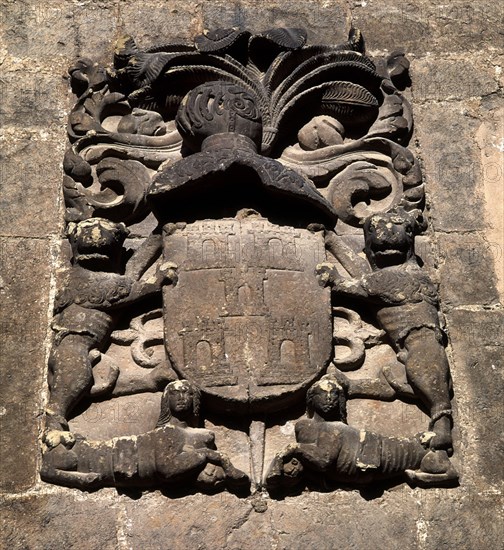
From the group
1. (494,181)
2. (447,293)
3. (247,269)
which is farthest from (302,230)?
(494,181)

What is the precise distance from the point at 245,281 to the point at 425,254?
34.8 inches

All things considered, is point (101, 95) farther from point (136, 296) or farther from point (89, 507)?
point (89, 507)

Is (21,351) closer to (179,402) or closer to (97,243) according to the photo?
(97,243)

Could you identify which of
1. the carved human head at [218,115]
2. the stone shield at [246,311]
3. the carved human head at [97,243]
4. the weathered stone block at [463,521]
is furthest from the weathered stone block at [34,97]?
the weathered stone block at [463,521]

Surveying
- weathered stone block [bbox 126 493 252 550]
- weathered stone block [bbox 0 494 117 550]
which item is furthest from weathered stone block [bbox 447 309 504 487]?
weathered stone block [bbox 0 494 117 550]

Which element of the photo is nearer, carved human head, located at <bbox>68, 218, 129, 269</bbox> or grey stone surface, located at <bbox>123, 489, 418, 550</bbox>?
grey stone surface, located at <bbox>123, 489, 418, 550</bbox>

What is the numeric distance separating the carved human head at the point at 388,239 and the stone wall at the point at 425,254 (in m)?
0.22

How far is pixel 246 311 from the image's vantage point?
452 cm

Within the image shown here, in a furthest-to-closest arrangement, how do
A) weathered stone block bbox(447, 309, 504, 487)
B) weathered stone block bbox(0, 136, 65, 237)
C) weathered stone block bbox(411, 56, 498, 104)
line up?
weathered stone block bbox(411, 56, 498, 104)
weathered stone block bbox(0, 136, 65, 237)
weathered stone block bbox(447, 309, 504, 487)

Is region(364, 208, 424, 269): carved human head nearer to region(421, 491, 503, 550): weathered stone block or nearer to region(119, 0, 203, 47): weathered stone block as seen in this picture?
region(421, 491, 503, 550): weathered stone block

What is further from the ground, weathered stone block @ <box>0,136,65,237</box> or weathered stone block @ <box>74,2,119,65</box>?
weathered stone block @ <box>74,2,119,65</box>

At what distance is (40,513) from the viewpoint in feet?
14.0

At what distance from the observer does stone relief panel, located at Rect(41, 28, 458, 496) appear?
4.31 meters

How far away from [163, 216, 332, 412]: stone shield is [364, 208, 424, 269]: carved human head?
217 millimetres
